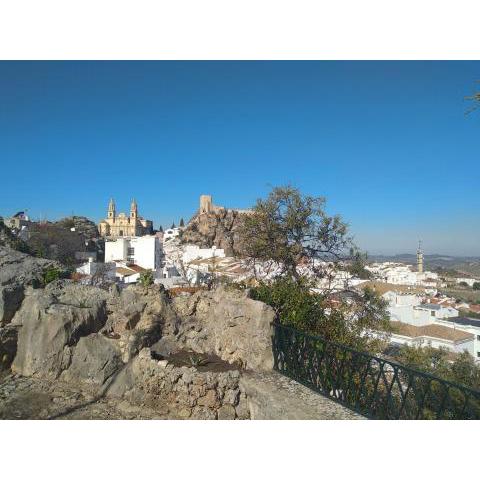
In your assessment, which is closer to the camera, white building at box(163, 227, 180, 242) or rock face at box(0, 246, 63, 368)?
rock face at box(0, 246, 63, 368)

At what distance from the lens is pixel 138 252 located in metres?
39.3

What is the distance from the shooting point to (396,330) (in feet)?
77.6

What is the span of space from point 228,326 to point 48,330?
401 cm

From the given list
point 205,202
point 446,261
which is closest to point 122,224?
point 205,202

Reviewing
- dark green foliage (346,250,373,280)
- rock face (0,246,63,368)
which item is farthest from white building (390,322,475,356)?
rock face (0,246,63,368)

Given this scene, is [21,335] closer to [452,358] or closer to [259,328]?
[259,328]

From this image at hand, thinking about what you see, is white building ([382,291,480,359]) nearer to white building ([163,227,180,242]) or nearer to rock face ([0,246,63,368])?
rock face ([0,246,63,368])

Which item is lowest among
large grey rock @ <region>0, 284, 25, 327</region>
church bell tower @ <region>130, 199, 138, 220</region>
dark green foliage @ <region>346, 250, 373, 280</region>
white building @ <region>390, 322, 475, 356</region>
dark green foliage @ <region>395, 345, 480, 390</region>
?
white building @ <region>390, 322, 475, 356</region>

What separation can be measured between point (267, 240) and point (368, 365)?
689 cm

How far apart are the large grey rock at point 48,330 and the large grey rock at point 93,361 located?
0.71ft

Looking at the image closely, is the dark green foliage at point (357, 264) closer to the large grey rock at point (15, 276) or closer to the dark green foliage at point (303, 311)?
the dark green foliage at point (303, 311)

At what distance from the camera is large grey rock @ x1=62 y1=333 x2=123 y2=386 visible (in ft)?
25.8

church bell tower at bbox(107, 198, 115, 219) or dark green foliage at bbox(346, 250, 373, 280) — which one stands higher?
church bell tower at bbox(107, 198, 115, 219)

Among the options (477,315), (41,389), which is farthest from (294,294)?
(477,315)
